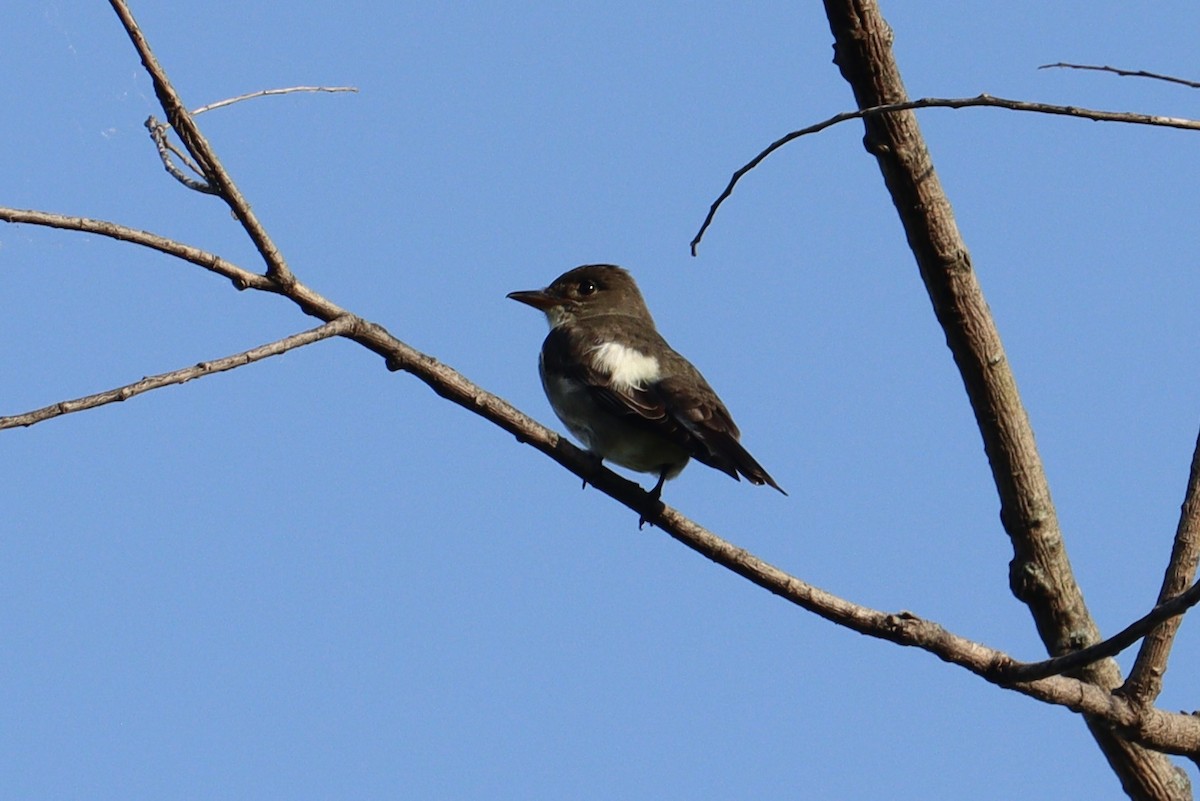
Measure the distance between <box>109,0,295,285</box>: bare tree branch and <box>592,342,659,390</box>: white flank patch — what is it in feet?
9.79

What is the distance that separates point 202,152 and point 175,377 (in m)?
0.63

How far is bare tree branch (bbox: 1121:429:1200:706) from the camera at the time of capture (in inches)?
175

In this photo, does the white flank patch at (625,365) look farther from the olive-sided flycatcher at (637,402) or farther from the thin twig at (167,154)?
the thin twig at (167,154)

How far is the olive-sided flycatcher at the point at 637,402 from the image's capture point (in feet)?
20.7

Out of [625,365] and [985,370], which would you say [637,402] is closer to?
[625,365]

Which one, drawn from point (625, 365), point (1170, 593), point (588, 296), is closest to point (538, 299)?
point (588, 296)

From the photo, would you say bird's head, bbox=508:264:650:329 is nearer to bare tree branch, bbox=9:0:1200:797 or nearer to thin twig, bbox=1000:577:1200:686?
bare tree branch, bbox=9:0:1200:797

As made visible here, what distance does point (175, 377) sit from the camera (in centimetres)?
338

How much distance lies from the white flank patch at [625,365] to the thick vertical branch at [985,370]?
7.37ft

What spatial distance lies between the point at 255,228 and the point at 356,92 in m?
0.91

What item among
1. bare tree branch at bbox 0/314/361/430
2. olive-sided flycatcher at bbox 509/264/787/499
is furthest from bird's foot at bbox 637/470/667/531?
bare tree branch at bbox 0/314/361/430

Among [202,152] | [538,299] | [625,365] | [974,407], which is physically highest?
[538,299]

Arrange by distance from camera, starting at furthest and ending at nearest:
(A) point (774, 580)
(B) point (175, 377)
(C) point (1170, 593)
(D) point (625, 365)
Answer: (D) point (625, 365), (C) point (1170, 593), (A) point (774, 580), (B) point (175, 377)

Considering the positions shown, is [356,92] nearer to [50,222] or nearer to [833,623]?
[50,222]
